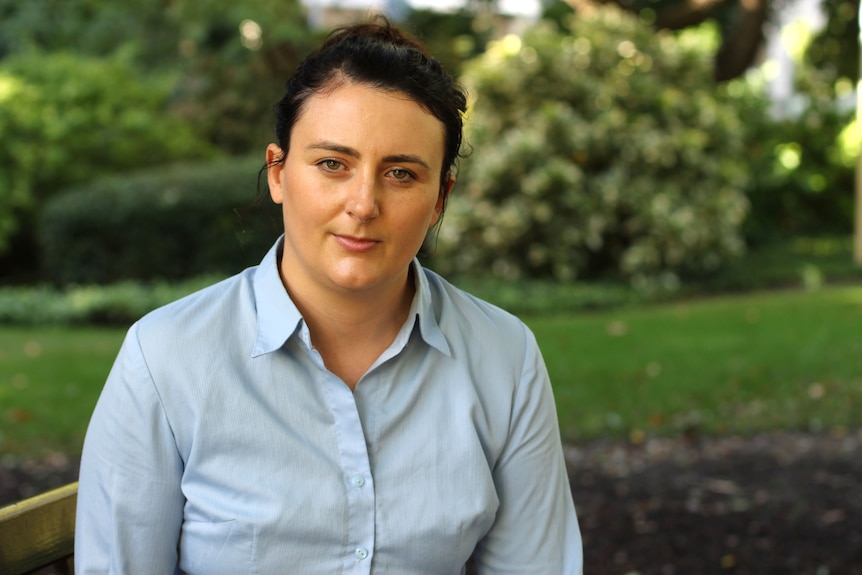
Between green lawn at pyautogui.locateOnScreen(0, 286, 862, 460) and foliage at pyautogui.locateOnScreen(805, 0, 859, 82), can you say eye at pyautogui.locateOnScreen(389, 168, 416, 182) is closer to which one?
green lawn at pyautogui.locateOnScreen(0, 286, 862, 460)

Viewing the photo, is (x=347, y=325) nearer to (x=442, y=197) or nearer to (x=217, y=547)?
(x=442, y=197)

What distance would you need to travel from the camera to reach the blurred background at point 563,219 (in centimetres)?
598

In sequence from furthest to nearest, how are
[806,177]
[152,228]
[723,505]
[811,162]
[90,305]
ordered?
[811,162]
[806,177]
[152,228]
[90,305]
[723,505]

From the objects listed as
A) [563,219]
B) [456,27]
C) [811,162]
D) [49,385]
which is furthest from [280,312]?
[811,162]

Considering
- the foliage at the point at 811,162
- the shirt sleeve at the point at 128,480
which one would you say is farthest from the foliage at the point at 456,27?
the shirt sleeve at the point at 128,480

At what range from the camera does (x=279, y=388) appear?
6.03 feet

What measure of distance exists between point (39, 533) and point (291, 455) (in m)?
0.53

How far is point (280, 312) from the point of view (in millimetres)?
1879

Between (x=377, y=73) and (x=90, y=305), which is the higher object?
(x=377, y=73)

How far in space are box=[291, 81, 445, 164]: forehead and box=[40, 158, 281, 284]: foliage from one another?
8.09 meters

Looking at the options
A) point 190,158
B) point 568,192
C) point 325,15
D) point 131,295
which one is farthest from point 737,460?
point 325,15

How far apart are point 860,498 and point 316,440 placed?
369 cm

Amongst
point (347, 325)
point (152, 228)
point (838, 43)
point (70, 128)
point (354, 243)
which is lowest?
point (152, 228)

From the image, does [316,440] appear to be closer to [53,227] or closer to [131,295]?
[131,295]
